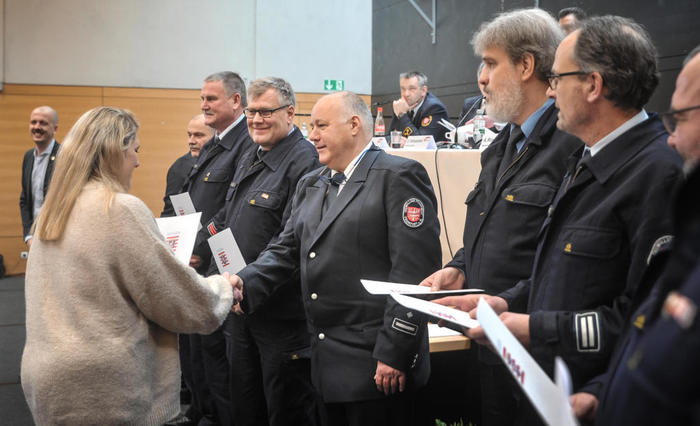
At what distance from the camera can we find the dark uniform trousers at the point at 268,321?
2.73 meters

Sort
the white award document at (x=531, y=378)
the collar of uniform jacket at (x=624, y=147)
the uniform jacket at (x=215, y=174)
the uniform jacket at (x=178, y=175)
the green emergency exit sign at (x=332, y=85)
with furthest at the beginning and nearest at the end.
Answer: the green emergency exit sign at (x=332, y=85) → the uniform jacket at (x=178, y=175) → the uniform jacket at (x=215, y=174) → the collar of uniform jacket at (x=624, y=147) → the white award document at (x=531, y=378)

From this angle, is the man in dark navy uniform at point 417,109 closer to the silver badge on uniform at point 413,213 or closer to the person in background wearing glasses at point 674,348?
the silver badge on uniform at point 413,213

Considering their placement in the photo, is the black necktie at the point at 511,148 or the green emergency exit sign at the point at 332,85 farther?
the green emergency exit sign at the point at 332,85

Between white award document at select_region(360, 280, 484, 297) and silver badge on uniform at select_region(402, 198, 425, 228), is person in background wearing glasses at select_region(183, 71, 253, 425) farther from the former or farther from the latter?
white award document at select_region(360, 280, 484, 297)

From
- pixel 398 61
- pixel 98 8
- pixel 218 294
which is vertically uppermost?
pixel 98 8

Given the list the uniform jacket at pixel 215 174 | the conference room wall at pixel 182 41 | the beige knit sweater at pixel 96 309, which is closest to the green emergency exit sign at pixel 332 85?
the conference room wall at pixel 182 41

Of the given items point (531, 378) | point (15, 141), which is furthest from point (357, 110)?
point (15, 141)

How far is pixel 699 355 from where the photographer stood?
0.58 meters

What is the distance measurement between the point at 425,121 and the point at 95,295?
4.80 meters

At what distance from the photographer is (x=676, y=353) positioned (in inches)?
23.5

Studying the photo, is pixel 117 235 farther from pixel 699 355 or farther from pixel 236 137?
pixel 236 137

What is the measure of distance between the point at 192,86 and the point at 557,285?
7627mm

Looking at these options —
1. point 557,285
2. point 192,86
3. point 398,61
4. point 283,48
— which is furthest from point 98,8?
point 557,285

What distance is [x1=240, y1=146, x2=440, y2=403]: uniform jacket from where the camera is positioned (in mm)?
2023
